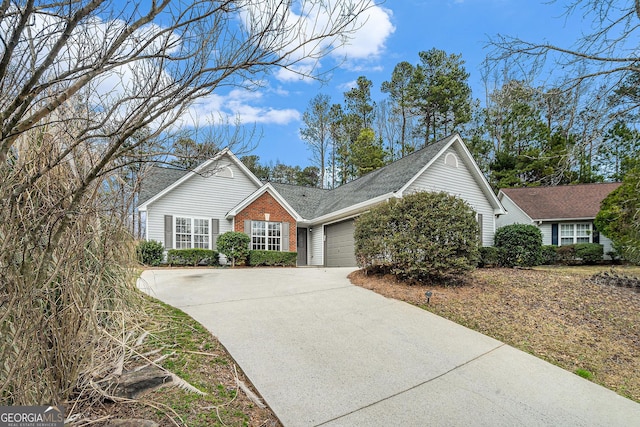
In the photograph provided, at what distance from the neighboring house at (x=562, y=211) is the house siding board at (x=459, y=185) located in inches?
213

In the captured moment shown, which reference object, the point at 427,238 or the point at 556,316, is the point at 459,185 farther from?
the point at 556,316

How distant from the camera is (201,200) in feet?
50.8

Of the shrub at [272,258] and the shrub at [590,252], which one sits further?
the shrub at [590,252]

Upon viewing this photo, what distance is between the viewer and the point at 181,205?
14.9 m

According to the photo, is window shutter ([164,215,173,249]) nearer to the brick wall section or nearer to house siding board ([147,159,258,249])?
house siding board ([147,159,258,249])

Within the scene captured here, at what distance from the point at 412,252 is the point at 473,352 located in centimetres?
325

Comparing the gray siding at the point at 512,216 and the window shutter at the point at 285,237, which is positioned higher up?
the gray siding at the point at 512,216

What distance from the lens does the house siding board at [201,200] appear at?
1427 cm

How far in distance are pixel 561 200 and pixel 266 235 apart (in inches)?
723

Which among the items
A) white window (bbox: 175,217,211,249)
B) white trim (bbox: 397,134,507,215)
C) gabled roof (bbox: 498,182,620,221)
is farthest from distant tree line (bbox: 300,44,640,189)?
white window (bbox: 175,217,211,249)

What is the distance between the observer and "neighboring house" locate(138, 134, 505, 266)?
14.0 metres

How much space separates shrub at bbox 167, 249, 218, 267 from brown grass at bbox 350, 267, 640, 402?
25.8 ft

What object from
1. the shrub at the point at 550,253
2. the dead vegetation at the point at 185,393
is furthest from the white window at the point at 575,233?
the dead vegetation at the point at 185,393

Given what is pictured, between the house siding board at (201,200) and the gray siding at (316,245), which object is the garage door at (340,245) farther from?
the house siding board at (201,200)
